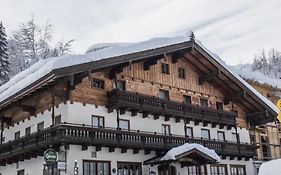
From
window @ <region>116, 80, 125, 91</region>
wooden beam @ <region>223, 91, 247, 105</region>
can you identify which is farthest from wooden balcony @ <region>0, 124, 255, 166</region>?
wooden beam @ <region>223, 91, 247, 105</region>

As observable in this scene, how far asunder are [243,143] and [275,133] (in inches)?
382

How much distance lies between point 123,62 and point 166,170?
22.2 ft

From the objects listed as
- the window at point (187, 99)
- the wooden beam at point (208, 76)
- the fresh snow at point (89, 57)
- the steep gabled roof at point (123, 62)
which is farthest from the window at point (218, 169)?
the fresh snow at point (89, 57)

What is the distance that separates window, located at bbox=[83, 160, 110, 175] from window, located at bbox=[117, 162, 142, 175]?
0.83m

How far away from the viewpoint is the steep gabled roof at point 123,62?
1992 centimetres

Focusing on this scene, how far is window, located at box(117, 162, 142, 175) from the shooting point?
22219mm

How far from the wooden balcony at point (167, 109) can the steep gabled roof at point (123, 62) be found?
1970 millimetres

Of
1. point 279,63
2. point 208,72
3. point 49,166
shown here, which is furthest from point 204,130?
point 279,63

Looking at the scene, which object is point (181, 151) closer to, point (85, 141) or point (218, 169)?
point (85, 141)

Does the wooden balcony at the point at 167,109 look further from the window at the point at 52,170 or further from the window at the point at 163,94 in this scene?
the window at the point at 52,170

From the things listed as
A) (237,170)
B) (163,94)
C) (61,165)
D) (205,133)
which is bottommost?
(237,170)

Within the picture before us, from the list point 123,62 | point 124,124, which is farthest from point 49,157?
point 123,62

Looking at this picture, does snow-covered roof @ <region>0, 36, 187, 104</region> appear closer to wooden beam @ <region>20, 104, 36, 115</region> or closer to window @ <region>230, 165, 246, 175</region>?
wooden beam @ <region>20, 104, 36, 115</region>

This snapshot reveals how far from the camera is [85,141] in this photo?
64.6 feet
